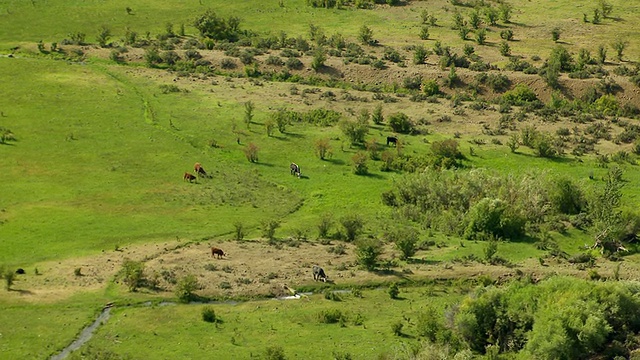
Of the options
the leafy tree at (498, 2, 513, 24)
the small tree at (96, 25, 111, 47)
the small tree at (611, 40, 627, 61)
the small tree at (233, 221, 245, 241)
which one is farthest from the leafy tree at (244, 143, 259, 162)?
the leafy tree at (498, 2, 513, 24)

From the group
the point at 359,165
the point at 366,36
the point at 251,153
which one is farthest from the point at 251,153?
the point at 366,36

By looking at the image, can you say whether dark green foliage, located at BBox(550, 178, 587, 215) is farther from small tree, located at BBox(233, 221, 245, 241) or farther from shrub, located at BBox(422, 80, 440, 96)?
shrub, located at BBox(422, 80, 440, 96)

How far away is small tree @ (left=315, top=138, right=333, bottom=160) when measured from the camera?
290ft

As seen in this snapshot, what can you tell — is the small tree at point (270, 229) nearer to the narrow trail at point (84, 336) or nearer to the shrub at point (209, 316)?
the shrub at point (209, 316)

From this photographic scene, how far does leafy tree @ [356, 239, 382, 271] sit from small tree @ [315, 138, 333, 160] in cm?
2408

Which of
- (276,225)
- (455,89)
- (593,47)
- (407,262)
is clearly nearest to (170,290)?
(276,225)

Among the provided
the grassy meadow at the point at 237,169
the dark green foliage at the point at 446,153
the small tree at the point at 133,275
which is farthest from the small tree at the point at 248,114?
the small tree at the point at 133,275

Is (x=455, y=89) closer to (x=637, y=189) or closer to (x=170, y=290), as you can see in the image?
(x=637, y=189)

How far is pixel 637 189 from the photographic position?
81562 mm

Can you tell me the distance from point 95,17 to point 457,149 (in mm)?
68221

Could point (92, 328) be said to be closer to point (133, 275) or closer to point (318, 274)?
point (133, 275)

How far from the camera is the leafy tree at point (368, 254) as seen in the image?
6444 cm

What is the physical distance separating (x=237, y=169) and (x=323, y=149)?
28.1ft

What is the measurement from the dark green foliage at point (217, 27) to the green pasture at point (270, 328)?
75.3 metres
